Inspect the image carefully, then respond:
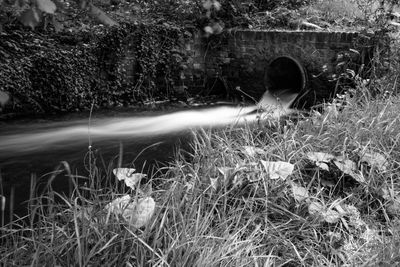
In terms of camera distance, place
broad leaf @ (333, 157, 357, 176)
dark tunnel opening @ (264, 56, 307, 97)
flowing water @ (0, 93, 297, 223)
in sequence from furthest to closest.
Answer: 1. dark tunnel opening @ (264, 56, 307, 97)
2. flowing water @ (0, 93, 297, 223)
3. broad leaf @ (333, 157, 357, 176)

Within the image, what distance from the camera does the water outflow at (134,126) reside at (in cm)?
460

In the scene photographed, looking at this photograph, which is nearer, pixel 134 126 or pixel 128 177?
pixel 128 177

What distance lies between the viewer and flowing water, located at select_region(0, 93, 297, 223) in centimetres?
388

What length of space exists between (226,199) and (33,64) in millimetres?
4141

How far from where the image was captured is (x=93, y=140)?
4926 mm

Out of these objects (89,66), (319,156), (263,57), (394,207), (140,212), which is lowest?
(394,207)

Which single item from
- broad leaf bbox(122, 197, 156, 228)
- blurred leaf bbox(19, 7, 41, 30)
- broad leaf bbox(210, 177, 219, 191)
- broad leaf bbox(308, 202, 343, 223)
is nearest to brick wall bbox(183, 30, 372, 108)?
broad leaf bbox(308, 202, 343, 223)

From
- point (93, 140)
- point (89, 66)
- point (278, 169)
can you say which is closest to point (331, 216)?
point (278, 169)

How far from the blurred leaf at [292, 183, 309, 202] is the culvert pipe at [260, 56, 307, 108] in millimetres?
4370

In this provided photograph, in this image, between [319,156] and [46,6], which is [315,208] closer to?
[319,156]

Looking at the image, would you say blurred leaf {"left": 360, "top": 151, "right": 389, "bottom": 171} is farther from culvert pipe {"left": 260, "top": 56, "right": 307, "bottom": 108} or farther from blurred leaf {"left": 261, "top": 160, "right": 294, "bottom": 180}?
culvert pipe {"left": 260, "top": 56, "right": 307, "bottom": 108}

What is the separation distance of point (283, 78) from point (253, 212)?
17.4 ft

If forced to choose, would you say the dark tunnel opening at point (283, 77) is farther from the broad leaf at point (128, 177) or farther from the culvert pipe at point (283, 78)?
the broad leaf at point (128, 177)

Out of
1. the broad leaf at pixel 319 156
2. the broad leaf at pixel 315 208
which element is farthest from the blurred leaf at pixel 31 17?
the broad leaf at pixel 319 156
